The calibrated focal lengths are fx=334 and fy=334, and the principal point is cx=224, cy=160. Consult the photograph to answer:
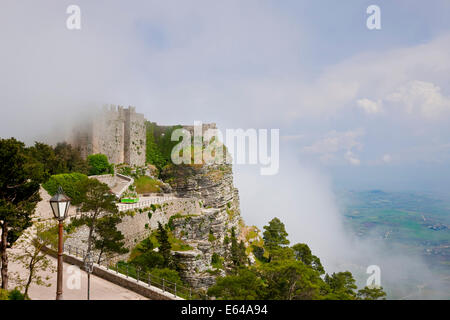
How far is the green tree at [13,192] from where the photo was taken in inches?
584

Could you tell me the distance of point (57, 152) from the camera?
43.6m

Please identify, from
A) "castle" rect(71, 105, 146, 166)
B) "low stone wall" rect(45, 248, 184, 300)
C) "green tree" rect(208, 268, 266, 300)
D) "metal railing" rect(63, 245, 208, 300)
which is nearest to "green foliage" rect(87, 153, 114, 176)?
"castle" rect(71, 105, 146, 166)

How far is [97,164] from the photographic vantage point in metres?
43.9

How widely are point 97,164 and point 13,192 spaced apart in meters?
28.6

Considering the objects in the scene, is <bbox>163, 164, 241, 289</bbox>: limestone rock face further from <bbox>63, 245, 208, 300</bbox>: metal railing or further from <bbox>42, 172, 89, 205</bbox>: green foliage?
<bbox>42, 172, 89, 205</bbox>: green foliage

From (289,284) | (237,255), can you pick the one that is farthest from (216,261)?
(289,284)

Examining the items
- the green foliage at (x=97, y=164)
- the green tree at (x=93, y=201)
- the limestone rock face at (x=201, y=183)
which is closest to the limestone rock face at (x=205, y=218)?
the limestone rock face at (x=201, y=183)

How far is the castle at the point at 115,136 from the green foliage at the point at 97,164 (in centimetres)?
171

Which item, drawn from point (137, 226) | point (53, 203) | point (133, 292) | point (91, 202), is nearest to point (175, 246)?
point (137, 226)

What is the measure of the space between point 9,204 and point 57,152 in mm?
31100

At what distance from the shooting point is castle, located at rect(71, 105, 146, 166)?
150ft

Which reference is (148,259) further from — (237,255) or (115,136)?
(115,136)
